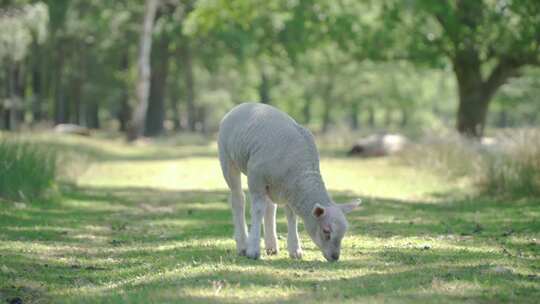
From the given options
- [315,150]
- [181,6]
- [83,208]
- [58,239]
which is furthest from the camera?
[181,6]

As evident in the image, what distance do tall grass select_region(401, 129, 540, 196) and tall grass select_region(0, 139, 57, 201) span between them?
9566 mm

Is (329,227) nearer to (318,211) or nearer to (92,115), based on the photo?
(318,211)

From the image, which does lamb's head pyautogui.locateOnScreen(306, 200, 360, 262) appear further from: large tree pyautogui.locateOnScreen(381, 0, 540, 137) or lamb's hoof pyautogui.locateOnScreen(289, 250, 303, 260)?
large tree pyautogui.locateOnScreen(381, 0, 540, 137)

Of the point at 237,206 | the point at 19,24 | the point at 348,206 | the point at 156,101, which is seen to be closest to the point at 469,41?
the point at 19,24

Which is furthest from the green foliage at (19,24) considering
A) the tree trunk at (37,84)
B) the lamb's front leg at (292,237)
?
the lamb's front leg at (292,237)

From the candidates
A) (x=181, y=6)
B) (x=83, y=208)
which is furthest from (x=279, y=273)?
(x=181, y=6)

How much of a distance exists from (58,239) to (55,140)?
732 inches

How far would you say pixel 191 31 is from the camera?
24.9m

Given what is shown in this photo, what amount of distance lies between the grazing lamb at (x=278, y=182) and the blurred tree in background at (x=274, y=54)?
1130 cm

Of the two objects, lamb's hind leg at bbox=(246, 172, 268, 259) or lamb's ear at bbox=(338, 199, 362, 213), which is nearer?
lamb's ear at bbox=(338, 199, 362, 213)

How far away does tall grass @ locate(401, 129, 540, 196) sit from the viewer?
16.1m

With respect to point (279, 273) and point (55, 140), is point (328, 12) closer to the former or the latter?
point (55, 140)

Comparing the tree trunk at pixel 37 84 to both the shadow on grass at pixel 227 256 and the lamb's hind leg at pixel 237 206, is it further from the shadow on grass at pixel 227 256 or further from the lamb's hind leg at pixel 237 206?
the lamb's hind leg at pixel 237 206

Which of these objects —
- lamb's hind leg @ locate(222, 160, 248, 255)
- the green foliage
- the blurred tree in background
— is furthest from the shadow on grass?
the green foliage
